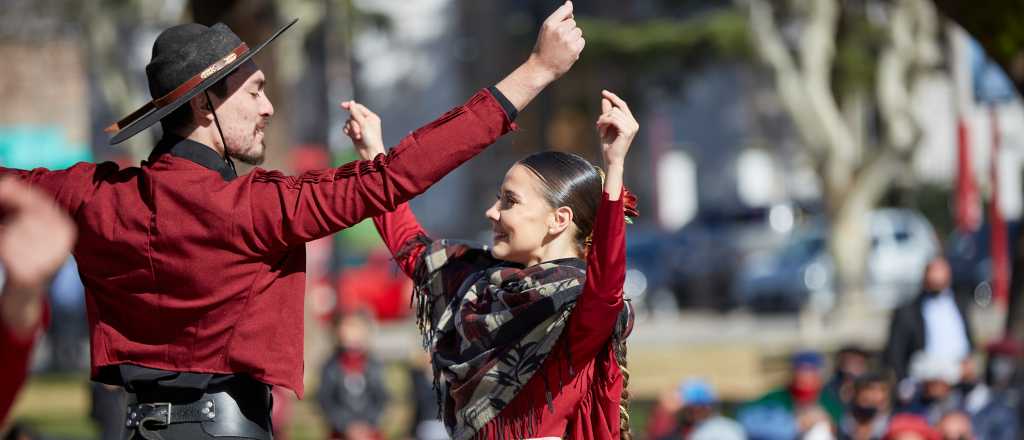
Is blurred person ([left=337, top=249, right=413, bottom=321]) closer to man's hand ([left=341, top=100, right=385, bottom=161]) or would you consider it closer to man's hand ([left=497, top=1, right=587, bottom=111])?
man's hand ([left=341, top=100, right=385, bottom=161])

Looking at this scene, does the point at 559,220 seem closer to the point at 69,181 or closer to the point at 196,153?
the point at 196,153

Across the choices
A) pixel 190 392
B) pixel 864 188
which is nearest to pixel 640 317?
pixel 864 188

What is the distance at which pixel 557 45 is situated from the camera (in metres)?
3.37

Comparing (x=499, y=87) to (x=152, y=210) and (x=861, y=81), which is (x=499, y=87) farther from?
(x=861, y=81)

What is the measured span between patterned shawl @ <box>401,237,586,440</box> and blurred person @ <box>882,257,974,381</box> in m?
5.67

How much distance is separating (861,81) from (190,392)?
20220 millimetres

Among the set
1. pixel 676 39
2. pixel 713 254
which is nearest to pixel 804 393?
pixel 676 39

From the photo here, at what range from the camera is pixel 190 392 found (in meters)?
3.43

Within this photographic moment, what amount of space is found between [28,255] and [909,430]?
5257 mm

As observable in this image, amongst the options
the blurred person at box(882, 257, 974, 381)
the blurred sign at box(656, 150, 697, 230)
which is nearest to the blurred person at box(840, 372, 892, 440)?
the blurred person at box(882, 257, 974, 381)

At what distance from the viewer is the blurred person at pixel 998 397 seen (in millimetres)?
8016

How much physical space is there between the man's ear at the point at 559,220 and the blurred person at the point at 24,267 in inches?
67.7

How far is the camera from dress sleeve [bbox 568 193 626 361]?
11.3ft

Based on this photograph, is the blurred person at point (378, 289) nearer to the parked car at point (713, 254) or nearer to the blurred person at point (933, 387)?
the parked car at point (713, 254)
